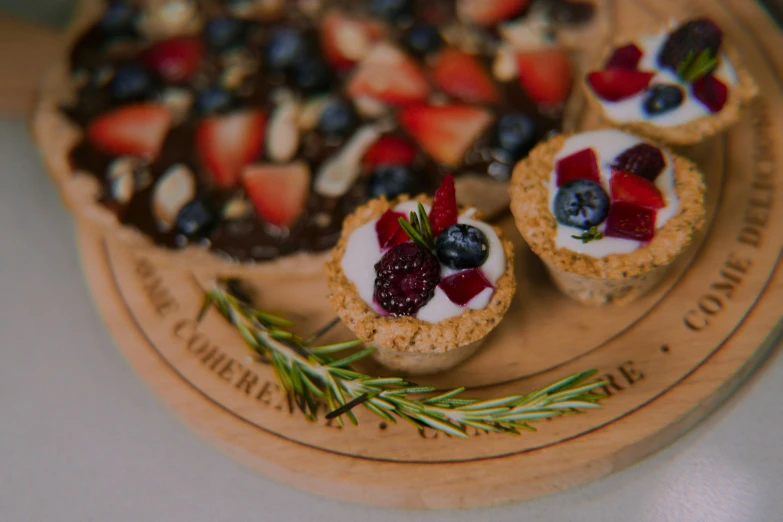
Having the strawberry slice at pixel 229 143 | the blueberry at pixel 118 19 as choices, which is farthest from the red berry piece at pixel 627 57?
the blueberry at pixel 118 19

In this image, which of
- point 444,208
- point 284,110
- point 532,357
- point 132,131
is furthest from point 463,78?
point 132,131

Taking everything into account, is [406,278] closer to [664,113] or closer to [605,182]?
[605,182]

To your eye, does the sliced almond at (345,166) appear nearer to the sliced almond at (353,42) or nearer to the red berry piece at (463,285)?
the sliced almond at (353,42)

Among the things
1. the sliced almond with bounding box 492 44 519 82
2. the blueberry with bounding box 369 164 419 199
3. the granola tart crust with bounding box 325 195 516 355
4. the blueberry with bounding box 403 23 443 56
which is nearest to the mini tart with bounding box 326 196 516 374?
the granola tart crust with bounding box 325 195 516 355

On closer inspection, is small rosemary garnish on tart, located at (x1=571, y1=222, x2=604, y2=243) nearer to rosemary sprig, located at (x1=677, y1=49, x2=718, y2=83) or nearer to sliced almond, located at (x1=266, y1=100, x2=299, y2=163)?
rosemary sprig, located at (x1=677, y1=49, x2=718, y2=83)

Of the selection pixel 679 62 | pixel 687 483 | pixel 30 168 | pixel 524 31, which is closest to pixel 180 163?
pixel 30 168

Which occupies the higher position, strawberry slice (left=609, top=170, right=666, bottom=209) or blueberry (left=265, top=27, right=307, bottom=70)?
blueberry (left=265, top=27, right=307, bottom=70)
